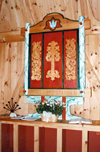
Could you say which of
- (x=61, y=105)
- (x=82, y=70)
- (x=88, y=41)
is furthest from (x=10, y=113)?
(x=88, y=41)

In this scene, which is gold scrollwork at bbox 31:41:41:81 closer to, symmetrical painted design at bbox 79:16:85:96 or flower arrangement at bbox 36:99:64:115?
flower arrangement at bbox 36:99:64:115

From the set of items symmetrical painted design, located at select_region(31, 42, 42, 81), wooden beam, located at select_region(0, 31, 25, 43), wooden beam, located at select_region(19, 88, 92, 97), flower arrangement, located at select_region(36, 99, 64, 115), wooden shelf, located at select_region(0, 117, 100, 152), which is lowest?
wooden shelf, located at select_region(0, 117, 100, 152)

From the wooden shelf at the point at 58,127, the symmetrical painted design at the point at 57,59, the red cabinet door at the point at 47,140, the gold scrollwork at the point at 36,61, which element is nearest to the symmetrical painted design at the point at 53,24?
the symmetrical painted design at the point at 57,59

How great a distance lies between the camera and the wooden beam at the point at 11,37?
3777 millimetres

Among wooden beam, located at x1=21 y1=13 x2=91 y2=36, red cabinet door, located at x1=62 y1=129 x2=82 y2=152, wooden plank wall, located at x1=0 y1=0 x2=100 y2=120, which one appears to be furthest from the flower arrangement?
wooden beam, located at x1=21 y1=13 x2=91 y2=36

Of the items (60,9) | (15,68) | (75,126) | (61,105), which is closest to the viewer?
(75,126)

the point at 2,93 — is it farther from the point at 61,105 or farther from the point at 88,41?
the point at 88,41

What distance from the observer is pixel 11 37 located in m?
3.82

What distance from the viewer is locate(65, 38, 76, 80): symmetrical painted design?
10.8 feet

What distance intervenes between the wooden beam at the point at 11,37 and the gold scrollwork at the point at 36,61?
17.2 inches

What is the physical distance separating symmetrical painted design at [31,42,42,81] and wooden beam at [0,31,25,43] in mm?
435

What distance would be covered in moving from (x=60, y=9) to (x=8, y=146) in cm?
291

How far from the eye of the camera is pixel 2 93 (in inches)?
153

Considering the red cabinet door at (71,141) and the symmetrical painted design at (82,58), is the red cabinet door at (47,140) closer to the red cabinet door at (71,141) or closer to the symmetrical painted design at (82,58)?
the red cabinet door at (71,141)
